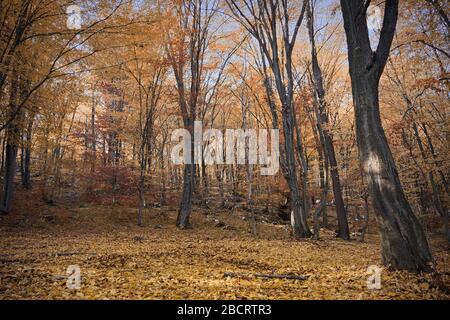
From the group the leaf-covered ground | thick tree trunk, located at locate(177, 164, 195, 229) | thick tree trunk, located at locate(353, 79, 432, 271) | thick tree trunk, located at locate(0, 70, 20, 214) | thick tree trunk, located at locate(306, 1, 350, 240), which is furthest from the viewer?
thick tree trunk, located at locate(177, 164, 195, 229)

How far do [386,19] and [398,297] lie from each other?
4613 millimetres

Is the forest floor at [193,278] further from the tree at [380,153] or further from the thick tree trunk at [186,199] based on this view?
the thick tree trunk at [186,199]

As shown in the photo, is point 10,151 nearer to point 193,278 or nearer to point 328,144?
point 193,278

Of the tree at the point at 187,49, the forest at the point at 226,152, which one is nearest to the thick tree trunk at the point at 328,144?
the forest at the point at 226,152

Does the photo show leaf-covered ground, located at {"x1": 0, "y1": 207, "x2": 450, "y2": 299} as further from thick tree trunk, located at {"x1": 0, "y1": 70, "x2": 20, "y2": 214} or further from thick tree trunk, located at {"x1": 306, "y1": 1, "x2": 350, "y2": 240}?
thick tree trunk, located at {"x1": 306, "y1": 1, "x2": 350, "y2": 240}

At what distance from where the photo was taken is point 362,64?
494cm

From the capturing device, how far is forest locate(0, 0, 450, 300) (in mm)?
4293

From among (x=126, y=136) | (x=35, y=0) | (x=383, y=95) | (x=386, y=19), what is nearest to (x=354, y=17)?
(x=386, y=19)

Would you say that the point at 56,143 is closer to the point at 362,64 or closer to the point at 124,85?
the point at 124,85

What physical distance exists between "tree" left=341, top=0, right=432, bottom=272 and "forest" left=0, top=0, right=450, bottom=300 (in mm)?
23

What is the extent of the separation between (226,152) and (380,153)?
2238 centimetres

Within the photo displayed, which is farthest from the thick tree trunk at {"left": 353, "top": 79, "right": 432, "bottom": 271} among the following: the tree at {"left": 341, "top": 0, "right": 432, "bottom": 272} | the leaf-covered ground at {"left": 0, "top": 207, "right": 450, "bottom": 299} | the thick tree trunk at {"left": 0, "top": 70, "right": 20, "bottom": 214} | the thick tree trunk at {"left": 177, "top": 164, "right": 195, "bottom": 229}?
the thick tree trunk at {"left": 0, "top": 70, "right": 20, "bottom": 214}

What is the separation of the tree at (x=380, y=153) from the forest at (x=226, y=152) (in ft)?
0.08

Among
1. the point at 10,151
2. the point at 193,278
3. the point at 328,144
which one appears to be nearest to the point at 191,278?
the point at 193,278
